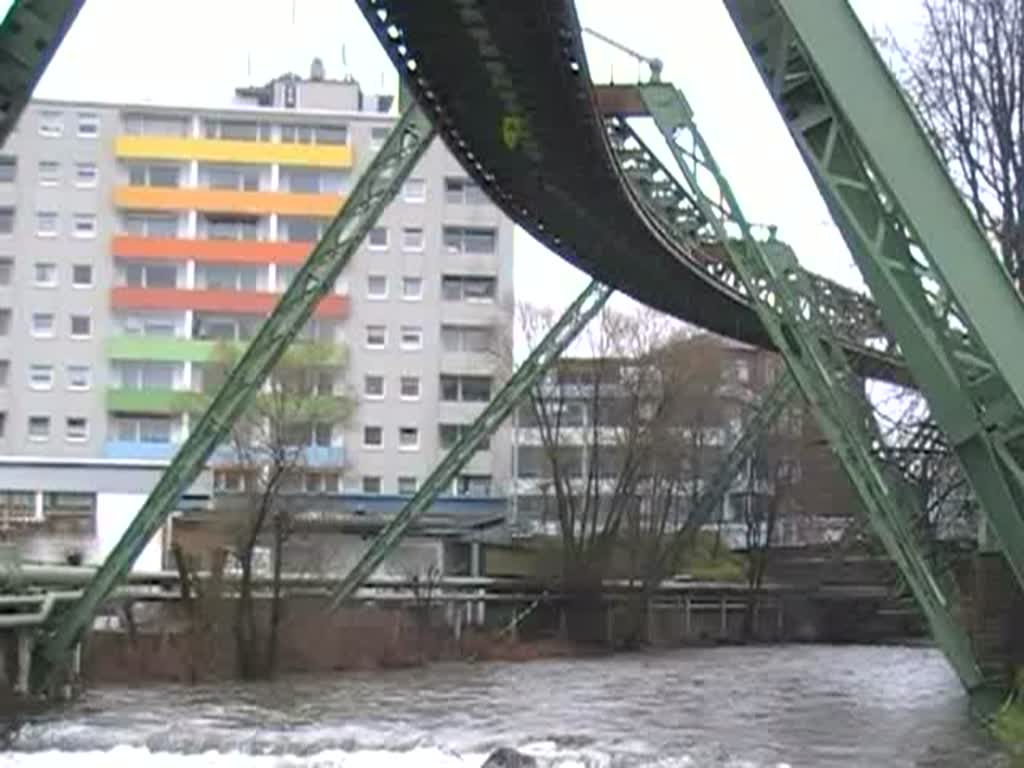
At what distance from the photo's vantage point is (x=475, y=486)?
95.9 m

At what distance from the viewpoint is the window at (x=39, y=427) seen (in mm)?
93700

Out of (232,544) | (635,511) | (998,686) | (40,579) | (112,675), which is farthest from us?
(635,511)

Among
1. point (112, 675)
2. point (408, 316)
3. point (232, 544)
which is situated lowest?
point (112, 675)

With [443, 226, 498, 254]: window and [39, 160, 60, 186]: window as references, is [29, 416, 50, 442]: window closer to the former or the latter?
[39, 160, 60, 186]: window

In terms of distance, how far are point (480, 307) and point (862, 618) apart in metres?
36.6

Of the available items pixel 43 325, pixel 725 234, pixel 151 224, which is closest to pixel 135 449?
pixel 43 325

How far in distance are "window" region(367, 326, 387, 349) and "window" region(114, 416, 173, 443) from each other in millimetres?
11906

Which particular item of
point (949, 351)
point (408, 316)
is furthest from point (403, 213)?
point (949, 351)

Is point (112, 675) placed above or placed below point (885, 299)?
below

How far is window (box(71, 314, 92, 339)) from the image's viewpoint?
311ft

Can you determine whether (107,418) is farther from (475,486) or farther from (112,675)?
(112,675)

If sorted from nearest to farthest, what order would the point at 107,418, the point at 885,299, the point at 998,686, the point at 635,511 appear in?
the point at 885,299 → the point at 998,686 → the point at 635,511 → the point at 107,418

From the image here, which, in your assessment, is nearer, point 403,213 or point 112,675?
point 112,675

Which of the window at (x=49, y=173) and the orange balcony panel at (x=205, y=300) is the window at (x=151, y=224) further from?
the window at (x=49, y=173)
